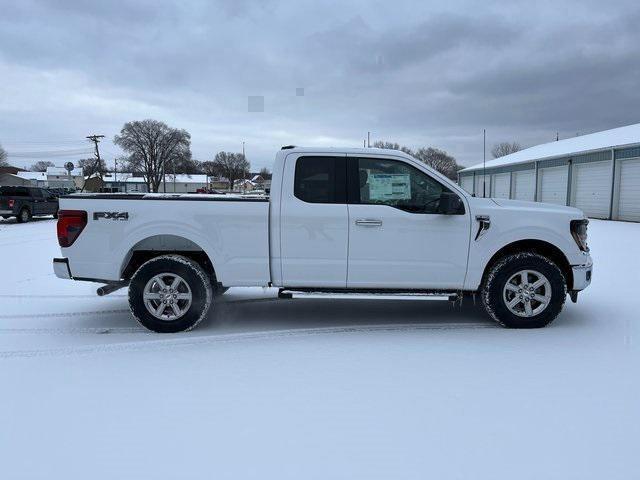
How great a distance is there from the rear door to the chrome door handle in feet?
0.46

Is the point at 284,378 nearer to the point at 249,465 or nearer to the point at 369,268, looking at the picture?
the point at 249,465

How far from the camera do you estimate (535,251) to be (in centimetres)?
530

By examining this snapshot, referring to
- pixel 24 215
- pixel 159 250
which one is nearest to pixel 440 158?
pixel 24 215

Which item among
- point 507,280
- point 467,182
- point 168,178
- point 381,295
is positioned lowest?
point 381,295

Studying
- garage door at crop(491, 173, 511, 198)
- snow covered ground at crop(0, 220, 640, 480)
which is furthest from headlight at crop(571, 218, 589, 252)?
garage door at crop(491, 173, 511, 198)

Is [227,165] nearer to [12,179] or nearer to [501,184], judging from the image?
[12,179]

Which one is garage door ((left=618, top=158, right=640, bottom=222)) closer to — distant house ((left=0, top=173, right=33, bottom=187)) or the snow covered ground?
the snow covered ground

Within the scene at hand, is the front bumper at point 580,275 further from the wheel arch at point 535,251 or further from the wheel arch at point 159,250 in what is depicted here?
the wheel arch at point 159,250

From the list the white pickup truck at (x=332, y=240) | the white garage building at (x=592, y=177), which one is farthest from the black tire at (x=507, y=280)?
the white garage building at (x=592, y=177)

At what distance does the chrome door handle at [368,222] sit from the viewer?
195 inches

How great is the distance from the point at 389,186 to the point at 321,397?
2466mm

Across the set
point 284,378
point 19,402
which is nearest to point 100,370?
point 19,402

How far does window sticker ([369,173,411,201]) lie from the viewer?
199 inches

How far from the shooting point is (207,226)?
195 inches
